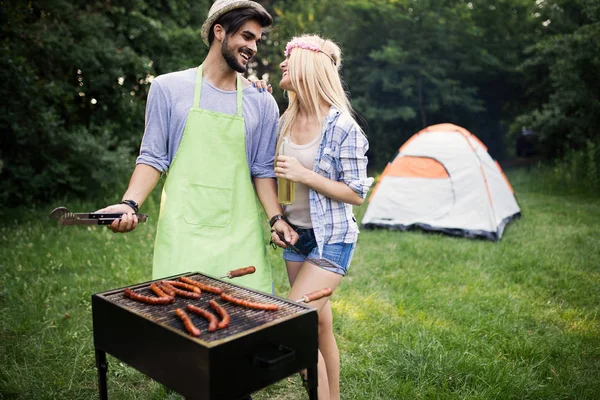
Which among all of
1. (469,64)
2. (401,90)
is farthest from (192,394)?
(469,64)

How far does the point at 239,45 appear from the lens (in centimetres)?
253

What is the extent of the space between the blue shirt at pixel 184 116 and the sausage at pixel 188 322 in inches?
35.9

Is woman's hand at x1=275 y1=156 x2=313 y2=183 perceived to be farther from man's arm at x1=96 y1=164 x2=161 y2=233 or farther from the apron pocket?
man's arm at x1=96 y1=164 x2=161 y2=233

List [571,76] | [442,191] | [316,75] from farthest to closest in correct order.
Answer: [571,76]
[442,191]
[316,75]

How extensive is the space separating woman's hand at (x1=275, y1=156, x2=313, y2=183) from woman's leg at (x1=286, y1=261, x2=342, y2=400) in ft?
1.48

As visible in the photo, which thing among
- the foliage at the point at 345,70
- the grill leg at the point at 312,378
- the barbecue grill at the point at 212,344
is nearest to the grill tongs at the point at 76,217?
the barbecue grill at the point at 212,344

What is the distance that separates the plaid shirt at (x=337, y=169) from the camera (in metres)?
2.52

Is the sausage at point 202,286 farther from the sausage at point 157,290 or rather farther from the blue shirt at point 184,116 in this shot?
the blue shirt at point 184,116

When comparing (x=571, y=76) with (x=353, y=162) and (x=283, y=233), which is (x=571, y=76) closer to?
(x=353, y=162)

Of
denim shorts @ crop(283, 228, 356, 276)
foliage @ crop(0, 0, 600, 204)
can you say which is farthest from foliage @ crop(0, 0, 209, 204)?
denim shorts @ crop(283, 228, 356, 276)

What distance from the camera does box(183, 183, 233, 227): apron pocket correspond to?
2.54 m

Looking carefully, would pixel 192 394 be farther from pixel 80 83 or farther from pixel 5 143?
pixel 80 83

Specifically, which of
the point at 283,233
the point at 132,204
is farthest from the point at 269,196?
the point at 132,204

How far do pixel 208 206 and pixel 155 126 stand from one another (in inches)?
18.5
